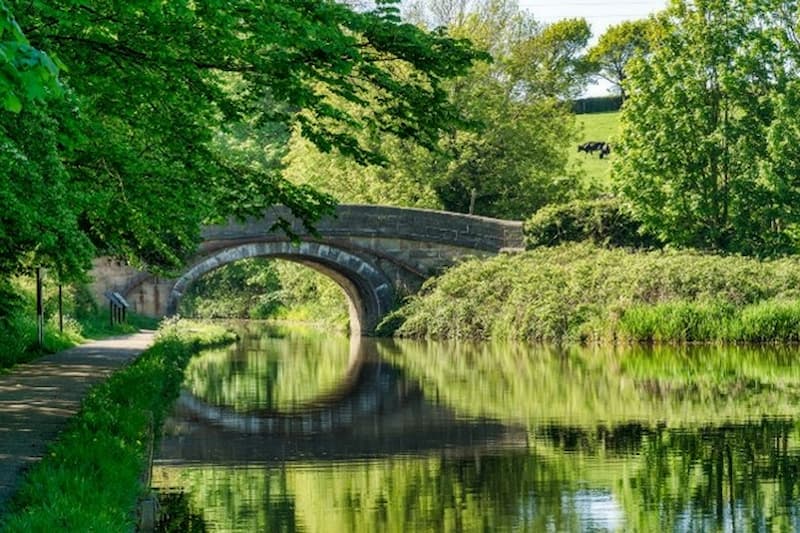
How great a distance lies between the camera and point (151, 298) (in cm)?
3922

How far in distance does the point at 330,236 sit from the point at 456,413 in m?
20.9

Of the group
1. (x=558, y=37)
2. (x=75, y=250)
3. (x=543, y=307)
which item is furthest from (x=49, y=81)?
(x=558, y=37)

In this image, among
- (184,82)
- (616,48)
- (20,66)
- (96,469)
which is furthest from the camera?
(616,48)

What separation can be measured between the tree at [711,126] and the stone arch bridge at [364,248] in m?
3.75

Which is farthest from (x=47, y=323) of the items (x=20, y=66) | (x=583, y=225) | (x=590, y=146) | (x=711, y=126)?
(x=590, y=146)

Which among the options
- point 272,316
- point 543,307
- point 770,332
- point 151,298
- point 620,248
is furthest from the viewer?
point 272,316

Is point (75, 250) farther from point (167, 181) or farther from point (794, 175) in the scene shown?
point (794, 175)

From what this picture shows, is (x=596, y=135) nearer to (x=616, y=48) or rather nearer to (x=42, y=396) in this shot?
(x=616, y=48)

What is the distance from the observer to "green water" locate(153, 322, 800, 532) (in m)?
10.5

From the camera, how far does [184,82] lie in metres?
12.5

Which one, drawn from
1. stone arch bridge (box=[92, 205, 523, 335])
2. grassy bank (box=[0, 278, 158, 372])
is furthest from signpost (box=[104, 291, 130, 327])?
stone arch bridge (box=[92, 205, 523, 335])

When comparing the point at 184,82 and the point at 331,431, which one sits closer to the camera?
the point at 184,82

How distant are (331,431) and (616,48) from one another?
6403 cm

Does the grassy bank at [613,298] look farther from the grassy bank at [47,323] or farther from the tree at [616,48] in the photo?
the tree at [616,48]
